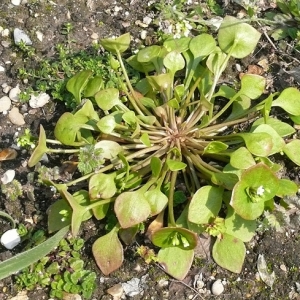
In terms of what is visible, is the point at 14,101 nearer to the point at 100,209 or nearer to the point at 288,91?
the point at 100,209

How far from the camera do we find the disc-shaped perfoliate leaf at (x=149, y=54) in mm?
2135

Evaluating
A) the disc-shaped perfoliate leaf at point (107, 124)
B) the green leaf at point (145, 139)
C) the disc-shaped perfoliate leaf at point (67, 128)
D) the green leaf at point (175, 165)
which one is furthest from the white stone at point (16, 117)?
the green leaf at point (175, 165)

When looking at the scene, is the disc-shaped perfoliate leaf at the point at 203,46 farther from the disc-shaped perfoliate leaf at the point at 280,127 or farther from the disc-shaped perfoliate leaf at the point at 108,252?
the disc-shaped perfoliate leaf at the point at 108,252

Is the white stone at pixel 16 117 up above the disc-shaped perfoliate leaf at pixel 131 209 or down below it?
above

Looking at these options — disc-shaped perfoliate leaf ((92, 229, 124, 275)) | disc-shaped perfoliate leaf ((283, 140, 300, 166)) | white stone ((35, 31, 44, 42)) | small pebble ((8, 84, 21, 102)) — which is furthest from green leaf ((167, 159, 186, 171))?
white stone ((35, 31, 44, 42))

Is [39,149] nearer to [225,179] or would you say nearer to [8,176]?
[8,176]

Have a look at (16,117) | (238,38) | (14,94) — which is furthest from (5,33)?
(238,38)

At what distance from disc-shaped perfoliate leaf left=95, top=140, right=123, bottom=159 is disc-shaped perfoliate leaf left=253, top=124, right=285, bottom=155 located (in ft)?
1.69

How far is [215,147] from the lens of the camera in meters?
1.93

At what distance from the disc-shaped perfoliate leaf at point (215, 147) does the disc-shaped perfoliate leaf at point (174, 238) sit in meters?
0.34

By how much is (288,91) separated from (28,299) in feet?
4.13

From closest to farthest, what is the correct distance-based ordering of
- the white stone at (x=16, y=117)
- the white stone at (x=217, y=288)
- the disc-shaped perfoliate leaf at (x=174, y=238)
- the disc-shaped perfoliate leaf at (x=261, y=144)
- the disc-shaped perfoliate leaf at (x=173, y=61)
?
the disc-shaped perfoliate leaf at (x=174, y=238), the disc-shaped perfoliate leaf at (x=261, y=144), the white stone at (x=217, y=288), the disc-shaped perfoliate leaf at (x=173, y=61), the white stone at (x=16, y=117)

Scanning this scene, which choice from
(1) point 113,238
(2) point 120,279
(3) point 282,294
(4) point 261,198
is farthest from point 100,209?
(3) point 282,294

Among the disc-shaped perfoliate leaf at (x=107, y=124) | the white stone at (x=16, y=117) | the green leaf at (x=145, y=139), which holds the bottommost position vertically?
the white stone at (x=16, y=117)
